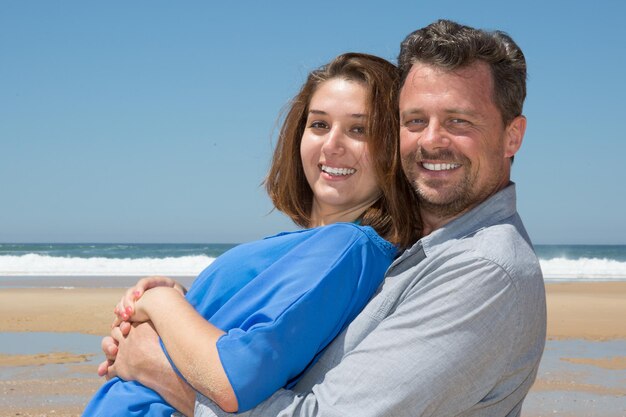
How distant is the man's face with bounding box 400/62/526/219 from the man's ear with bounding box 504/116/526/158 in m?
0.03

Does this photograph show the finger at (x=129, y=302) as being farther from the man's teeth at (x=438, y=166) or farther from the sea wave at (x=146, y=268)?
the sea wave at (x=146, y=268)


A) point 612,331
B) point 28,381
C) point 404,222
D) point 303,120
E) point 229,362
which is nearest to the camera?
point 229,362

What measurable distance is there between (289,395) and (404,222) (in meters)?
0.82

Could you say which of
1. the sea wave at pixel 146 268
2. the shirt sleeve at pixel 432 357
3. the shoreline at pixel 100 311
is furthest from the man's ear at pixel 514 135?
the sea wave at pixel 146 268

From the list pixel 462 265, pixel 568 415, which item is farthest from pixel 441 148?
pixel 568 415

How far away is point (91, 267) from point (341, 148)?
24.4m

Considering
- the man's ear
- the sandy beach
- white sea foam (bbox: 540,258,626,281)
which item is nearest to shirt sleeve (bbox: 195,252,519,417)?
the man's ear

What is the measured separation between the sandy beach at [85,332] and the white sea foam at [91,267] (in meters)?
7.51

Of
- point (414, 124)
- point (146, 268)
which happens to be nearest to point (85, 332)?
point (414, 124)

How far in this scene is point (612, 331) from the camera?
1066 centimetres

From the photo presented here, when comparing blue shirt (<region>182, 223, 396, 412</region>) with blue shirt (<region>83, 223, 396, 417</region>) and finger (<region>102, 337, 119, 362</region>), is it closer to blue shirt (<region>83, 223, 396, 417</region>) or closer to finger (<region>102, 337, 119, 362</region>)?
blue shirt (<region>83, 223, 396, 417</region>)

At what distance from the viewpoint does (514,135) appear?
2.77 meters

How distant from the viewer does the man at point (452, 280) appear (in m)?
2.03

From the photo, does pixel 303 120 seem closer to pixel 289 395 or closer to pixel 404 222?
pixel 404 222
